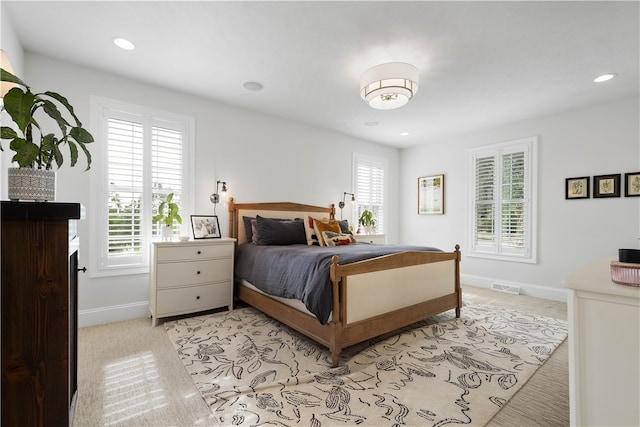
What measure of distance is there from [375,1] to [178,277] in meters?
3.02

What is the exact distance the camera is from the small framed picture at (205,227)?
11.5 feet

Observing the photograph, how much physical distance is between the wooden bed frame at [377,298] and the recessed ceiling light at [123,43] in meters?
2.55

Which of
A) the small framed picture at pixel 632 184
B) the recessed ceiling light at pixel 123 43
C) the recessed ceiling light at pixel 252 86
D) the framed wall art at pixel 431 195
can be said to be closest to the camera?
the recessed ceiling light at pixel 123 43

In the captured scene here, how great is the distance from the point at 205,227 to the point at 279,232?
89 cm

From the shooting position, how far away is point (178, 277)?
308 centimetres

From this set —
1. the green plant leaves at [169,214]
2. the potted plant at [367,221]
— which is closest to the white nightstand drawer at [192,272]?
the green plant leaves at [169,214]

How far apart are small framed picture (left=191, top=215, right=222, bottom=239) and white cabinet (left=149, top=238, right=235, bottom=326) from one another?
0.93ft

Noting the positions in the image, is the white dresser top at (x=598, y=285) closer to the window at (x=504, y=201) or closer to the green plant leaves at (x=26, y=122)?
the green plant leaves at (x=26, y=122)

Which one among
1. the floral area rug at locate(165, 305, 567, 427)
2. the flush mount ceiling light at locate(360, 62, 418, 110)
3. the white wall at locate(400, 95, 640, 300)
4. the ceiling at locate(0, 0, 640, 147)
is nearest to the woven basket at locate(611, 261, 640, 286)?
the floral area rug at locate(165, 305, 567, 427)

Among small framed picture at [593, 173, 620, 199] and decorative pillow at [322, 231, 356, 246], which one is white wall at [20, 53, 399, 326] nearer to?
decorative pillow at [322, 231, 356, 246]

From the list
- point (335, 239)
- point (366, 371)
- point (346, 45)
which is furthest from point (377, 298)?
point (346, 45)

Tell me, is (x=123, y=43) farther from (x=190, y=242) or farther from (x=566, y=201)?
(x=566, y=201)

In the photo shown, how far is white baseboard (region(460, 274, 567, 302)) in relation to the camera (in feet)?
13.1

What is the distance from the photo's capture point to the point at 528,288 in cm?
431
